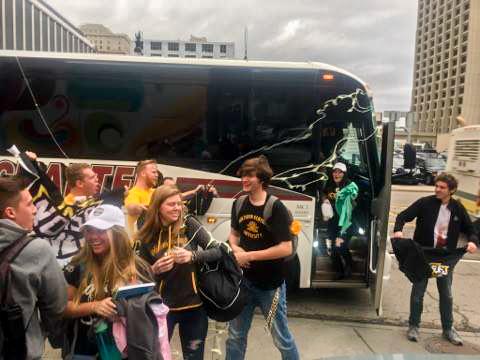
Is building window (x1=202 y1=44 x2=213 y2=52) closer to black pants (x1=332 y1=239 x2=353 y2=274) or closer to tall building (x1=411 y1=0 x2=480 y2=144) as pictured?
black pants (x1=332 y1=239 x2=353 y2=274)

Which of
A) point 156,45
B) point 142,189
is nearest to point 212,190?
point 142,189

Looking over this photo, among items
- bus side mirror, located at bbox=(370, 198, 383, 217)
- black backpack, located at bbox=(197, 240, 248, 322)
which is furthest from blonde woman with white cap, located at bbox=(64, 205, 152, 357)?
bus side mirror, located at bbox=(370, 198, 383, 217)

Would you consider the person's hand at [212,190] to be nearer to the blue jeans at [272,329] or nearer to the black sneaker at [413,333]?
the blue jeans at [272,329]

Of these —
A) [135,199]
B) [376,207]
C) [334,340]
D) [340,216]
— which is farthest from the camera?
[340,216]

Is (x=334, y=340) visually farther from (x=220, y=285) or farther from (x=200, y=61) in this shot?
(x=200, y=61)

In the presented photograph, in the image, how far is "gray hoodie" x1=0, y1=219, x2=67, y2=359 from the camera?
1846 mm

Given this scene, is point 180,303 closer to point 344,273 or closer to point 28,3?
point 344,273

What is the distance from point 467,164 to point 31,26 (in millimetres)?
9794

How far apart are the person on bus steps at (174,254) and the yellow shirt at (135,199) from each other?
1.37 metres

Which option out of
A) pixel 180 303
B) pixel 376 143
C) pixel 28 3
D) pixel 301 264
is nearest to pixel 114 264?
pixel 180 303

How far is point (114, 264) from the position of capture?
2229mm

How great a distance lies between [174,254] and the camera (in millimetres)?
2621

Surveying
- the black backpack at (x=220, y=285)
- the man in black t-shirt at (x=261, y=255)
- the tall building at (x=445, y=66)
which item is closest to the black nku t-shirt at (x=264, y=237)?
the man in black t-shirt at (x=261, y=255)

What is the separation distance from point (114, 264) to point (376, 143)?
3713mm
